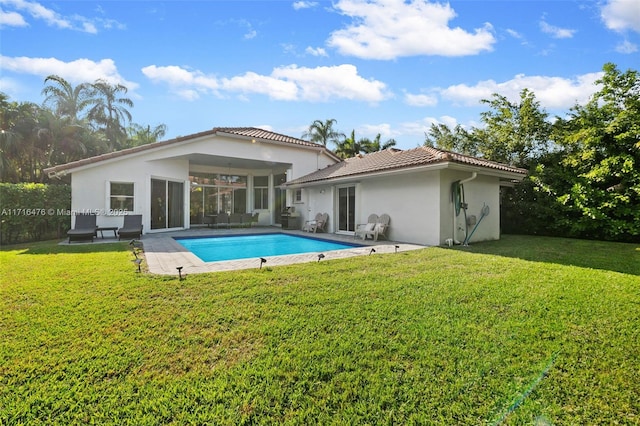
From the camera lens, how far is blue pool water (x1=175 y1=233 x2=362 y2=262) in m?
10.9

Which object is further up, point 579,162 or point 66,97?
point 66,97

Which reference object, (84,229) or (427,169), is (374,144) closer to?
(427,169)

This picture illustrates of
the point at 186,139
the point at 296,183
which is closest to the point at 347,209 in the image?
the point at 296,183

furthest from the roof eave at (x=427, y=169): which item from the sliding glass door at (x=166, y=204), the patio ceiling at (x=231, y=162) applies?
the sliding glass door at (x=166, y=204)

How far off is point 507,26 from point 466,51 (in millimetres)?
1852

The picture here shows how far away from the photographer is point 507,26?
1145 cm

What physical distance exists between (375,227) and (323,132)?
22.8 m

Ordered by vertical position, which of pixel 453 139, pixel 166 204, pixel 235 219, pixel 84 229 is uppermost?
pixel 453 139

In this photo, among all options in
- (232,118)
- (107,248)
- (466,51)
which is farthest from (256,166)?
(466,51)

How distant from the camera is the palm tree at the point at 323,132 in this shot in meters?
33.8

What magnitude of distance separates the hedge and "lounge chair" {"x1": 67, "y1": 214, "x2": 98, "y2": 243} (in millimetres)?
2679

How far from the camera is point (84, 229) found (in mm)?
12305

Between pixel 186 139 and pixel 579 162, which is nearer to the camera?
pixel 579 162

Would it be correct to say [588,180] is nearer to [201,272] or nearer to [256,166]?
[201,272]
